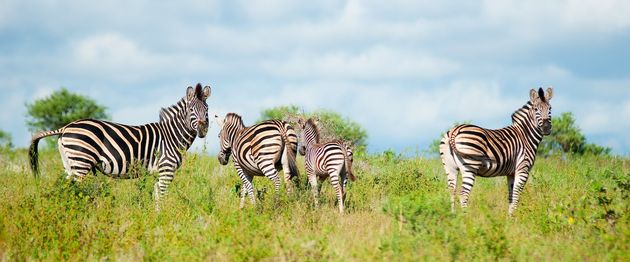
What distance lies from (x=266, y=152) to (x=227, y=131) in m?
→ 2.04

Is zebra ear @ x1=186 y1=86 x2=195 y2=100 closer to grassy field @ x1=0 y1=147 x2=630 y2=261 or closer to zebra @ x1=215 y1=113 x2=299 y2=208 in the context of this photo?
zebra @ x1=215 y1=113 x2=299 y2=208

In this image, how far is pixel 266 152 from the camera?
41.3ft

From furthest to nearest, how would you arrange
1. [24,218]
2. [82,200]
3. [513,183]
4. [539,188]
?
[539,188] → [513,183] → [82,200] → [24,218]

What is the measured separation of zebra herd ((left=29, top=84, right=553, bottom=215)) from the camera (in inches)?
467

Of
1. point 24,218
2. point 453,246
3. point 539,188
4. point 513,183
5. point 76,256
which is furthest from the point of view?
point 539,188

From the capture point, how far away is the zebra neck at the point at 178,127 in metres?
13.5

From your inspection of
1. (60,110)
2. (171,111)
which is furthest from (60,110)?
(171,111)

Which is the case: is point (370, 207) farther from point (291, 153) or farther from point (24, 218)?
point (24, 218)

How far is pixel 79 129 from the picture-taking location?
41.7 ft

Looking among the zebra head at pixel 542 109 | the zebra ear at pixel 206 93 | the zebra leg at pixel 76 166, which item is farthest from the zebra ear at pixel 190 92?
the zebra head at pixel 542 109

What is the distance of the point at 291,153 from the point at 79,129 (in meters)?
4.11

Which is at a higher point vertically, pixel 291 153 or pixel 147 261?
pixel 291 153

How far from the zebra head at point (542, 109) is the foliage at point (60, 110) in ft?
117

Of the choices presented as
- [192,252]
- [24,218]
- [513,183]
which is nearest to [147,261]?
[192,252]
